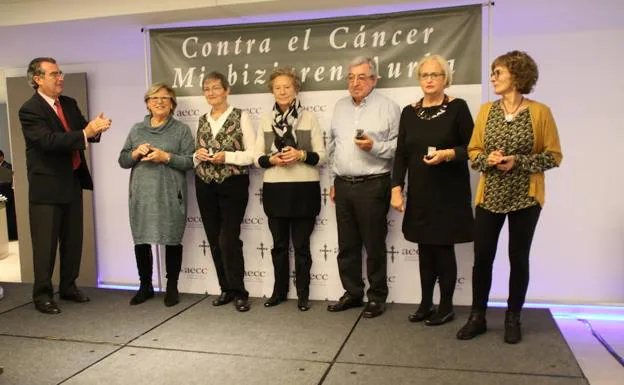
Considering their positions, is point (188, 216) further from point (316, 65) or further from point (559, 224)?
point (559, 224)

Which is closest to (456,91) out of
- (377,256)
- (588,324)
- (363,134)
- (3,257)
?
(363,134)

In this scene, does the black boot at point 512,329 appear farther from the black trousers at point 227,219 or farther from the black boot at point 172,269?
the black boot at point 172,269

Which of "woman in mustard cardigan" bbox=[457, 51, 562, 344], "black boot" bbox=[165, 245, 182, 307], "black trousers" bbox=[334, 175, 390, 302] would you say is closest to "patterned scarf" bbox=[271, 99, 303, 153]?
"black trousers" bbox=[334, 175, 390, 302]

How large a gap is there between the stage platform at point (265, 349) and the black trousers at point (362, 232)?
198 millimetres

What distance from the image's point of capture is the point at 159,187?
12.8ft

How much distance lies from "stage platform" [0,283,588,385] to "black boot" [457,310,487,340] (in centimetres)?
5

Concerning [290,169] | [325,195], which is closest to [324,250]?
[325,195]

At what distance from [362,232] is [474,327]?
34.9 inches

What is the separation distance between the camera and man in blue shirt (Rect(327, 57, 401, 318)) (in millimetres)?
3562

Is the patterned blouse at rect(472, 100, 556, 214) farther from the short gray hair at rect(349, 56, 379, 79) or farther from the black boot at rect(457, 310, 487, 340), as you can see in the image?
the short gray hair at rect(349, 56, 379, 79)

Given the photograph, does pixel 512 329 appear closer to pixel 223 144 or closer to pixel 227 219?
pixel 227 219

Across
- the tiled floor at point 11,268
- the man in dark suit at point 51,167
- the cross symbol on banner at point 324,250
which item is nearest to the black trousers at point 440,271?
the cross symbol on banner at point 324,250

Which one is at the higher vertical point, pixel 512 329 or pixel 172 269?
pixel 172 269

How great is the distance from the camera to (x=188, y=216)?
4.30 metres
